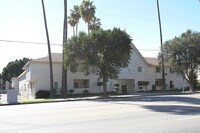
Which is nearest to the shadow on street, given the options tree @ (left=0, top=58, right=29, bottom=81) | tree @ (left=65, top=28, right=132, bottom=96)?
tree @ (left=65, top=28, right=132, bottom=96)

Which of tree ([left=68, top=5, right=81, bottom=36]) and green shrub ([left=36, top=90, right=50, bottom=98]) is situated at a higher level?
tree ([left=68, top=5, right=81, bottom=36])

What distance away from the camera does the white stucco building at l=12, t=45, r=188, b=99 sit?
4812 centimetres

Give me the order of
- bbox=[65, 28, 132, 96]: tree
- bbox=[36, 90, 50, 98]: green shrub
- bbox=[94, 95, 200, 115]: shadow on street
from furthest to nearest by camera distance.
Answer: bbox=[36, 90, 50, 98]: green shrub < bbox=[65, 28, 132, 96]: tree < bbox=[94, 95, 200, 115]: shadow on street

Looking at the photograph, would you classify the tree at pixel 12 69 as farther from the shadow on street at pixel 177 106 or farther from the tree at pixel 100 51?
the shadow on street at pixel 177 106

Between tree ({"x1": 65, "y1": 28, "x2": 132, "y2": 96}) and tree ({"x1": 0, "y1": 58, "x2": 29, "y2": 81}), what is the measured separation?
73389 millimetres

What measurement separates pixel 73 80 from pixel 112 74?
11.8 meters

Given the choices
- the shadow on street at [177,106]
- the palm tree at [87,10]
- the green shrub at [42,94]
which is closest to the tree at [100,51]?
the green shrub at [42,94]

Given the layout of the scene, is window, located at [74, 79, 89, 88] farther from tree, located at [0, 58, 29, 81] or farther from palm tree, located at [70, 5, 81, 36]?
tree, located at [0, 58, 29, 81]

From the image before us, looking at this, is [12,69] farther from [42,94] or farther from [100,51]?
[100,51]

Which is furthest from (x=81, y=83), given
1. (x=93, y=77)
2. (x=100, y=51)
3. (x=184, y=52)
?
(x=184, y=52)

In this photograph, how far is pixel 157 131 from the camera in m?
10.7

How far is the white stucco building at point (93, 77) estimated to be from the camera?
48.1 meters

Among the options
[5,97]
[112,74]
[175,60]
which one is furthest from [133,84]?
[5,97]

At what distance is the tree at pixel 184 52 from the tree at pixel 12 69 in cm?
6696
